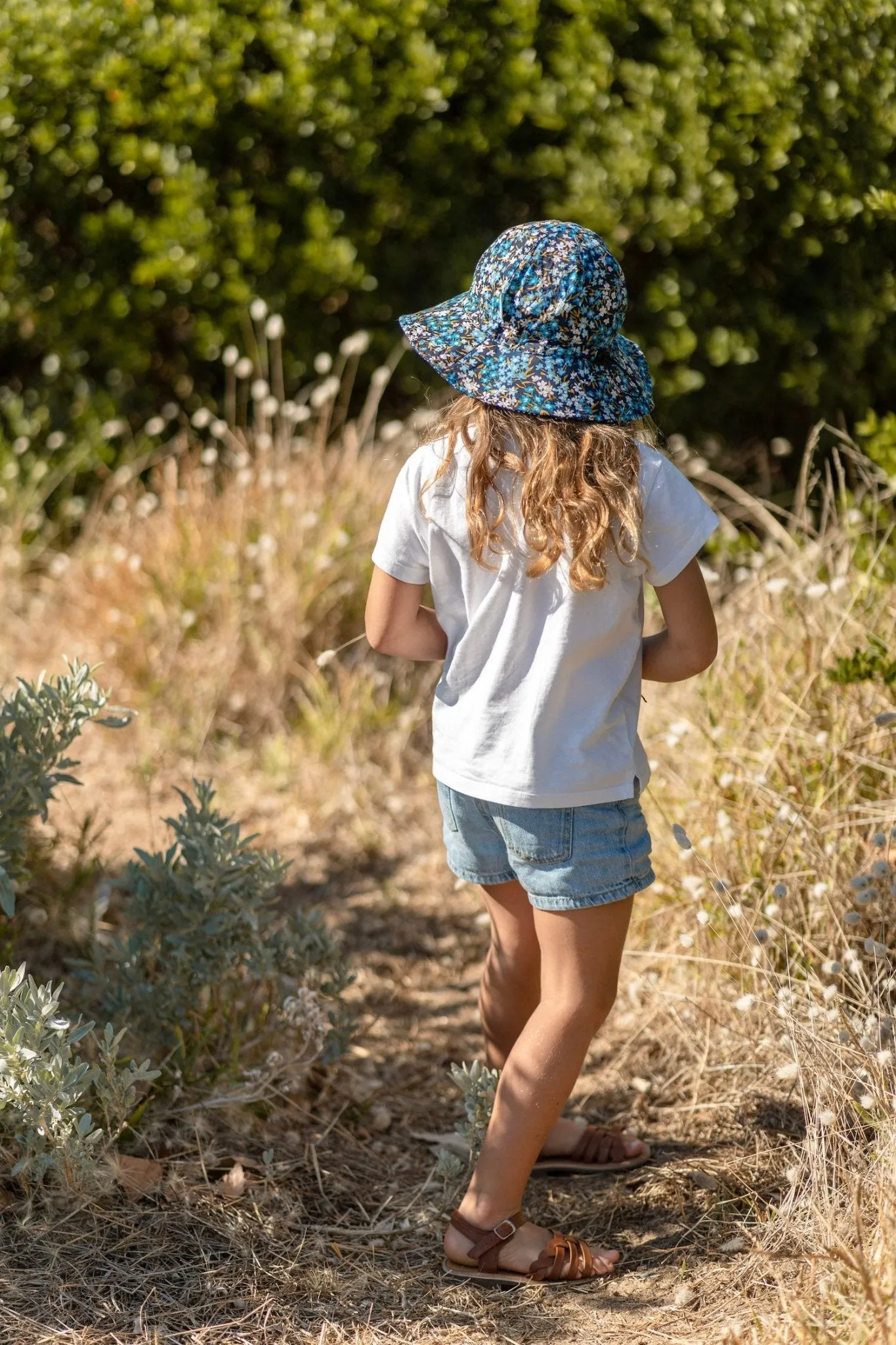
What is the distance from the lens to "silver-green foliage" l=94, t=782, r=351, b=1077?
2.48 meters

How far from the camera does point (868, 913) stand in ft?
8.65

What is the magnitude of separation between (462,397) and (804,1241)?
1.39 m

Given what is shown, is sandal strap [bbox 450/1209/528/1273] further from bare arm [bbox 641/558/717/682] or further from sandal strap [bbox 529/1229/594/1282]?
bare arm [bbox 641/558/717/682]

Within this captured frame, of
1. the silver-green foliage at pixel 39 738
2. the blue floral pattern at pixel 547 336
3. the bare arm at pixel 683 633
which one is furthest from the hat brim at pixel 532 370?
the silver-green foliage at pixel 39 738

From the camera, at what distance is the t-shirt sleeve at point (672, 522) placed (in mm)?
1890

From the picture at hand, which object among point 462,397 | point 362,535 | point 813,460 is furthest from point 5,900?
point 813,460

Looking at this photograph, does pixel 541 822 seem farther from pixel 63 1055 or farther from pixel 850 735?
pixel 850 735

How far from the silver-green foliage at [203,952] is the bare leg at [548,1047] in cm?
58

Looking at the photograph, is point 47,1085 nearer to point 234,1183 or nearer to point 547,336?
point 234,1183

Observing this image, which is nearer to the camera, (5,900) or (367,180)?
(5,900)

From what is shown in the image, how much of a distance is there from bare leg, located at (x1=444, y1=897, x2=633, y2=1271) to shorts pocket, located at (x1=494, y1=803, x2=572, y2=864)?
10 cm

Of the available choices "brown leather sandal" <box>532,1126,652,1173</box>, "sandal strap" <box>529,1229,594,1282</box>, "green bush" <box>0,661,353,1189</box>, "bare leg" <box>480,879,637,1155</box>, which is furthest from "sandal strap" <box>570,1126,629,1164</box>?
"green bush" <box>0,661,353,1189</box>

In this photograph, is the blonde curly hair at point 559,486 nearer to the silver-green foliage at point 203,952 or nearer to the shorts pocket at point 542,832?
the shorts pocket at point 542,832

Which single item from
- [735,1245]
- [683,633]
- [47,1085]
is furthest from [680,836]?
[47,1085]
